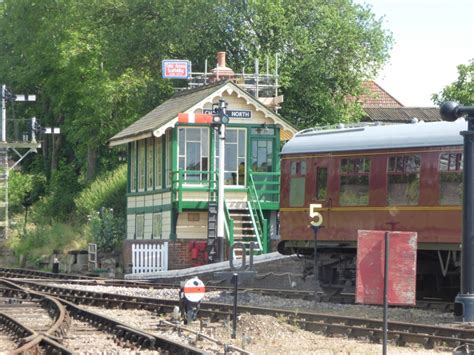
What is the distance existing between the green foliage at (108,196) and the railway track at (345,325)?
2253 centimetres

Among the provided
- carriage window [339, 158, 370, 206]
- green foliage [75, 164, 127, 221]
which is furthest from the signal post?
green foliage [75, 164, 127, 221]

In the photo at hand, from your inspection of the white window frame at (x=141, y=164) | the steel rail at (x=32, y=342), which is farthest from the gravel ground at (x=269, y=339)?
the white window frame at (x=141, y=164)

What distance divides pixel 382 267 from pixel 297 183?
1285 cm

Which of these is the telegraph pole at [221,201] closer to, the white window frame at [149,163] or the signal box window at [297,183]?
the white window frame at [149,163]

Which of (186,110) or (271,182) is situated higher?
(186,110)

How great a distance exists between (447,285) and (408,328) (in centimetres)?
585

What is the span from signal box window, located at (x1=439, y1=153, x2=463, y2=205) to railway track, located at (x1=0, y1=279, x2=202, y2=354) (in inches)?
266

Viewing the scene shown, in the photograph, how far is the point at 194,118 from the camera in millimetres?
34125

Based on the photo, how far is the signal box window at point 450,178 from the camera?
21.3 m

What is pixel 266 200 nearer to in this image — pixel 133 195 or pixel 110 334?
pixel 133 195

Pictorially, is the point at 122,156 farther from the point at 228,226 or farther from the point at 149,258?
the point at 228,226

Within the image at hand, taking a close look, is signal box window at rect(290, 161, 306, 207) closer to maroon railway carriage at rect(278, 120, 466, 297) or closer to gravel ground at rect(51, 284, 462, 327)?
maroon railway carriage at rect(278, 120, 466, 297)

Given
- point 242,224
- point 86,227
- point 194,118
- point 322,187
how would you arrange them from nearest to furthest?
point 322,187, point 194,118, point 242,224, point 86,227

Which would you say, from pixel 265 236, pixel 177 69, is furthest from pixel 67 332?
pixel 177 69
